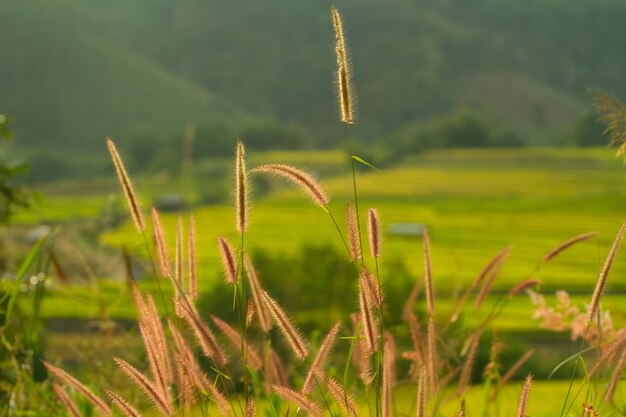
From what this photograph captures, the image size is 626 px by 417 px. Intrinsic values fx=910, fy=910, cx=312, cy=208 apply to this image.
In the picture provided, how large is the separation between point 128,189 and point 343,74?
1.40 ft

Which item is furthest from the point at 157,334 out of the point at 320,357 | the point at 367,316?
the point at 367,316

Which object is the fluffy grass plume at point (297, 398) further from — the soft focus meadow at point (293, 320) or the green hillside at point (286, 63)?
the green hillside at point (286, 63)

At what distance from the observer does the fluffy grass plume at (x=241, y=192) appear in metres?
1.39

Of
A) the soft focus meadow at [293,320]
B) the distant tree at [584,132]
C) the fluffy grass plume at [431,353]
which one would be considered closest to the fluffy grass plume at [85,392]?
the soft focus meadow at [293,320]

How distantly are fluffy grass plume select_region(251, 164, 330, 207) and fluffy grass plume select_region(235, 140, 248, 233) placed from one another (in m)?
0.05

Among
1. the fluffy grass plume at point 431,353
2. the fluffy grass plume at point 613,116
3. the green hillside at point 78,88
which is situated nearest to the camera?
the fluffy grass plume at point 431,353

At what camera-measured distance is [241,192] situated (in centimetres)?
143

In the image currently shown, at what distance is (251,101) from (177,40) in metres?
12.6

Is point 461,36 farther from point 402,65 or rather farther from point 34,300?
point 34,300

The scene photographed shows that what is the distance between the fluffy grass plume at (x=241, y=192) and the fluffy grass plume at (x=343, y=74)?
18 cm

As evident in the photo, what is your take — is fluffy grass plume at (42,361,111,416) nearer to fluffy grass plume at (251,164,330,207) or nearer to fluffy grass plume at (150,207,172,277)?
fluffy grass plume at (150,207,172,277)

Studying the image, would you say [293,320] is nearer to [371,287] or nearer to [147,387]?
[371,287]

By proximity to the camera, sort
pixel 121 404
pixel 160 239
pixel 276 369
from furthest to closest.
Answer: pixel 276 369 → pixel 160 239 → pixel 121 404

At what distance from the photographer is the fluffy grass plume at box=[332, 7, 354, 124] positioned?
1447 millimetres
